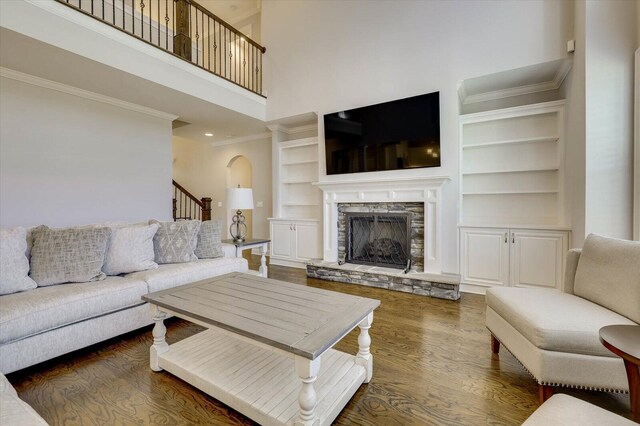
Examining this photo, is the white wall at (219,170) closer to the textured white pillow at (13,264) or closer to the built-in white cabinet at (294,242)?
the built-in white cabinet at (294,242)

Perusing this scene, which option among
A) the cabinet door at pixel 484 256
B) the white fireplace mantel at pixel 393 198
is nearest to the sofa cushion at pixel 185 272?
the white fireplace mantel at pixel 393 198

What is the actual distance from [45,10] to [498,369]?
15.3ft

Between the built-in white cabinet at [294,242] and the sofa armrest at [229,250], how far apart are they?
1.55 m

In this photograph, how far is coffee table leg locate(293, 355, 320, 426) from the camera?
1.26 m

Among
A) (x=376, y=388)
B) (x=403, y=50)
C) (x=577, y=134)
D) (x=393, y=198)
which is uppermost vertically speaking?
(x=403, y=50)

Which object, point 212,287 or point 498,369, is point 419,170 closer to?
point 498,369

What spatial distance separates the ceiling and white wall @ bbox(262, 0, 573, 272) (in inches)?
36.8

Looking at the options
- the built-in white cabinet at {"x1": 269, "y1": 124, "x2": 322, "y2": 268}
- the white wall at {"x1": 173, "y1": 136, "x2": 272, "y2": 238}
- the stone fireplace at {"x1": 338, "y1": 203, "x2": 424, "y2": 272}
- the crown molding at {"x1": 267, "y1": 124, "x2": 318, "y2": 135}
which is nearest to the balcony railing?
the crown molding at {"x1": 267, "y1": 124, "x2": 318, "y2": 135}

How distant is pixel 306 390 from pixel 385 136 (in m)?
3.44

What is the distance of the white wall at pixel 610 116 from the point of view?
2584 mm

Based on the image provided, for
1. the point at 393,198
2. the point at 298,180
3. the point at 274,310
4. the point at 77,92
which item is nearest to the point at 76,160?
the point at 77,92

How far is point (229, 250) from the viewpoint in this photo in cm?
361

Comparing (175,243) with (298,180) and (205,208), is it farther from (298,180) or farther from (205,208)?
(205,208)

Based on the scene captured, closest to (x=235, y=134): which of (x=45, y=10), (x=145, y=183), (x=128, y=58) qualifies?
(x=145, y=183)
